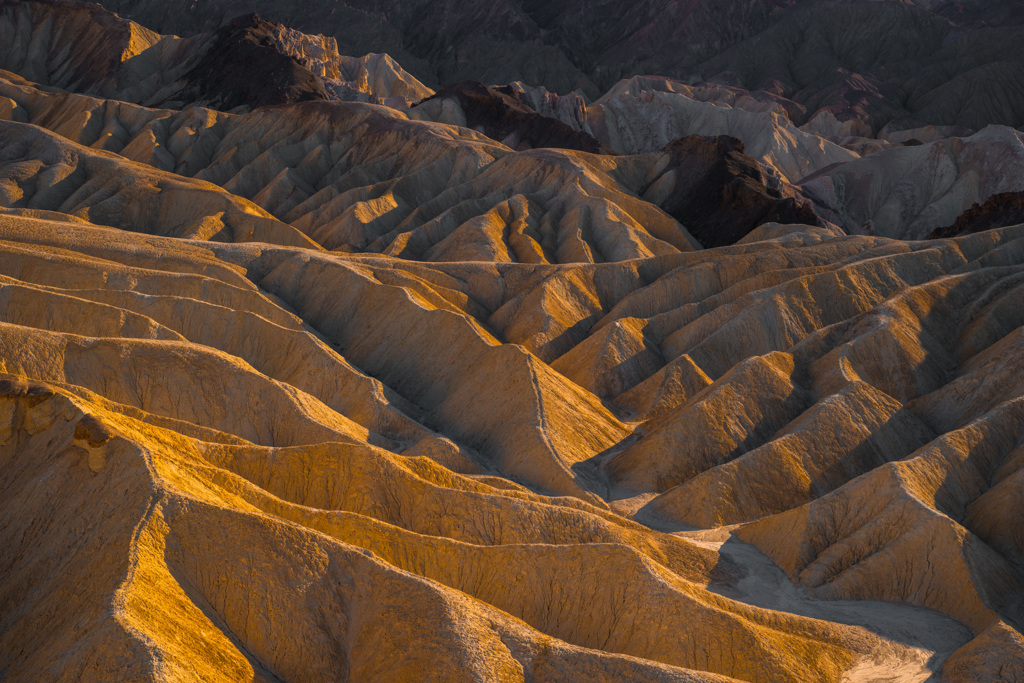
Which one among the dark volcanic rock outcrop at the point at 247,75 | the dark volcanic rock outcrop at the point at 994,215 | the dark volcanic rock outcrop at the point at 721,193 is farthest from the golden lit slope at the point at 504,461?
the dark volcanic rock outcrop at the point at 247,75

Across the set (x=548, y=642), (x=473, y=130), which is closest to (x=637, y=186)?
(x=473, y=130)

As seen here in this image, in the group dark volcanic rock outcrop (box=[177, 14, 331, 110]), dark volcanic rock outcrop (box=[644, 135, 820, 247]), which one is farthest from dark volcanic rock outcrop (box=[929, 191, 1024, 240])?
dark volcanic rock outcrop (box=[177, 14, 331, 110])

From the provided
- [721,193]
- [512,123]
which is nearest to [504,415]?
[721,193]

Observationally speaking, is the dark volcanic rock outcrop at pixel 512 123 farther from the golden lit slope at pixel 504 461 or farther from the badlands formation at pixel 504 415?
the golden lit slope at pixel 504 461

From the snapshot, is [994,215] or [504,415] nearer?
[504,415]

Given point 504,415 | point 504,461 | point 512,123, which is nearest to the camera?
point 504,461

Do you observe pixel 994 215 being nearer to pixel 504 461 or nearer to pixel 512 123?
pixel 504 461
